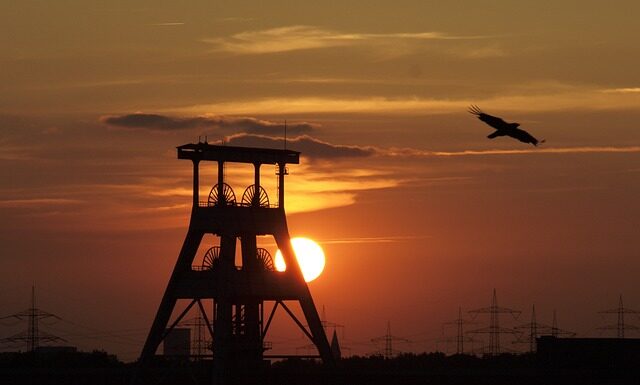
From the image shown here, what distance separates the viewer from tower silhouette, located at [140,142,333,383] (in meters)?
95.1

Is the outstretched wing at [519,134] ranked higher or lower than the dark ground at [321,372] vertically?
higher

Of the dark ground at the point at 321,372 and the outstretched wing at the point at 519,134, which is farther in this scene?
the dark ground at the point at 321,372

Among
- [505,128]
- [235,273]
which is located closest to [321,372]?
[235,273]

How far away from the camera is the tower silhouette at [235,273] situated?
95125 millimetres

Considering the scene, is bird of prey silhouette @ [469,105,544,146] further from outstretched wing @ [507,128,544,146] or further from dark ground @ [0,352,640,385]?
dark ground @ [0,352,640,385]

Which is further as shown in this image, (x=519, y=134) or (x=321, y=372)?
(x=321, y=372)

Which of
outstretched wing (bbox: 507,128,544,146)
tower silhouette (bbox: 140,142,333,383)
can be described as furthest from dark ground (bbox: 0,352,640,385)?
outstretched wing (bbox: 507,128,544,146)

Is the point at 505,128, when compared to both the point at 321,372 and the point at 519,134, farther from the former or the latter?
the point at 321,372

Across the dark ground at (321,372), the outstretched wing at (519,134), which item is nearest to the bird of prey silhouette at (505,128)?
the outstretched wing at (519,134)

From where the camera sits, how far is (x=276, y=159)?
323 ft

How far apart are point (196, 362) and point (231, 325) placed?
1333 cm

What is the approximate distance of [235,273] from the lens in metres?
95.7

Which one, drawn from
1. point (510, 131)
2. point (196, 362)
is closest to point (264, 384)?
point (196, 362)

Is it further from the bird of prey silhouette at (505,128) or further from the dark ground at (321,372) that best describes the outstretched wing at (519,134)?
the dark ground at (321,372)
